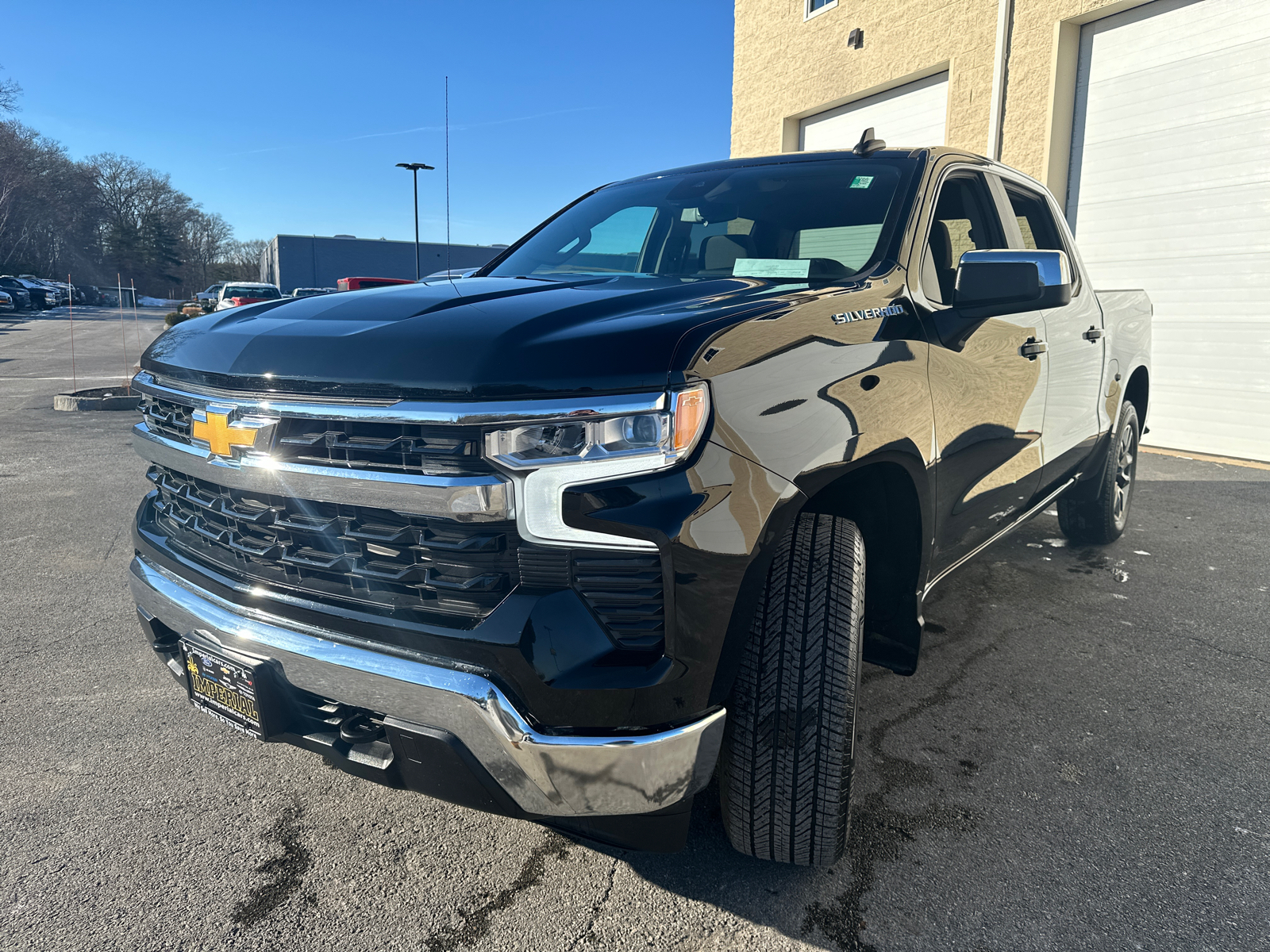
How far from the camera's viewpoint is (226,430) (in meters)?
1.81

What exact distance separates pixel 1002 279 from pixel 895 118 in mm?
9827

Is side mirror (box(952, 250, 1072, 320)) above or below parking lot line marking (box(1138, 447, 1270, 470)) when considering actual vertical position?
above

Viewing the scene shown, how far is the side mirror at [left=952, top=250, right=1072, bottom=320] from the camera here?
231cm

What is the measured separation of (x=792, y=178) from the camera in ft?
9.44

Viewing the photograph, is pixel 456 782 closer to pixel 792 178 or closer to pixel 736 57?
pixel 792 178

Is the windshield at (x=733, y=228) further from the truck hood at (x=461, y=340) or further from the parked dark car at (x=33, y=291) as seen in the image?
the parked dark car at (x=33, y=291)

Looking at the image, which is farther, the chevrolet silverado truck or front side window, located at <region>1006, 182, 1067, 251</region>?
front side window, located at <region>1006, 182, 1067, 251</region>

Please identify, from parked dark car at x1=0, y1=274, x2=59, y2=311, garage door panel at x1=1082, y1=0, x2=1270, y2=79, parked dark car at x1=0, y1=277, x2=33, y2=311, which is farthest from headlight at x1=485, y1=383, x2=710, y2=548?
parked dark car at x1=0, y1=274, x2=59, y2=311

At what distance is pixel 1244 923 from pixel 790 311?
165 cm

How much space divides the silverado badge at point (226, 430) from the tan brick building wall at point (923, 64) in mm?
9198

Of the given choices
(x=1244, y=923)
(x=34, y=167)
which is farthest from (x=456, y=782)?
(x=34, y=167)

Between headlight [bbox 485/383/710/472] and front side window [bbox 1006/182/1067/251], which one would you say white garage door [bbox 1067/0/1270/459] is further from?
headlight [bbox 485/383/710/472]

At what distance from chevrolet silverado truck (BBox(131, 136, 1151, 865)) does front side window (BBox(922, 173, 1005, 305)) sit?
0.24 feet

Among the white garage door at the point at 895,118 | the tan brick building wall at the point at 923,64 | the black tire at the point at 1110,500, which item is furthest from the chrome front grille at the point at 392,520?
the white garage door at the point at 895,118
